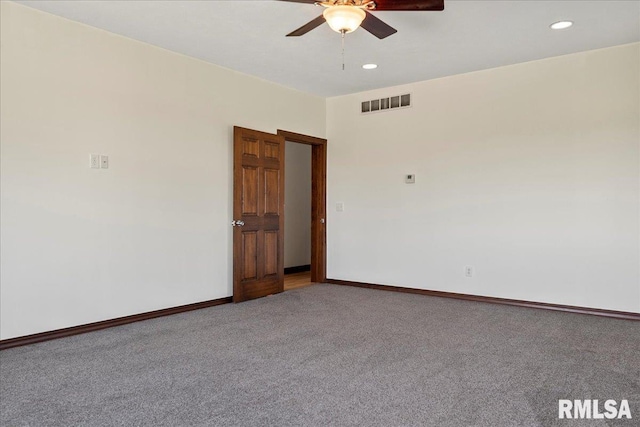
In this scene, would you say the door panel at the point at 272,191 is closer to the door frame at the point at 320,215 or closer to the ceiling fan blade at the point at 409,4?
the door frame at the point at 320,215

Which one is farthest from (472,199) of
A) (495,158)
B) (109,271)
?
(109,271)

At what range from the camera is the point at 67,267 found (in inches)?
146

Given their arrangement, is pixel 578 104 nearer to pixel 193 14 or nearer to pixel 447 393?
pixel 447 393

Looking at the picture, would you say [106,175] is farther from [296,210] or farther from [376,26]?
[296,210]

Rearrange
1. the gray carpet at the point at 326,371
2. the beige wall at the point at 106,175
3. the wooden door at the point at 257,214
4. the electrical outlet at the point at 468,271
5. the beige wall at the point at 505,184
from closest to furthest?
the gray carpet at the point at 326,371
the beige wall at the point at 106,175
the beige wall at the point at 505,184
the wooden door at the point at 257,214
the electrical outlet at the point at 468,271

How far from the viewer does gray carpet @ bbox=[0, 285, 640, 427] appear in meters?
2.26

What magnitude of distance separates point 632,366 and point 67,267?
14.4 feet

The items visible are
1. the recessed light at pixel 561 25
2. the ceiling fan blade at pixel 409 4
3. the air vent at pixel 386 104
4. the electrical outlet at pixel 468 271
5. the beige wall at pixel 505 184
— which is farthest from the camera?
the air vent at pixel 386 104

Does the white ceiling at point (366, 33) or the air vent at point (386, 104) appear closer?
the white ceiling at point (366, 33)

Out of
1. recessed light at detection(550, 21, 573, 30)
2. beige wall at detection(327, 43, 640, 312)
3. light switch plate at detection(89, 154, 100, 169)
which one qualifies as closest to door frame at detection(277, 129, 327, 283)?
beige wall at detection(327, 43, 640, 312)

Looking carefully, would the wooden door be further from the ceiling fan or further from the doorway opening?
the ceiling fan

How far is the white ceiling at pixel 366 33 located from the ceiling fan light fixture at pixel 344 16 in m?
0.70

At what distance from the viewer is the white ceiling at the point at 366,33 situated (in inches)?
136

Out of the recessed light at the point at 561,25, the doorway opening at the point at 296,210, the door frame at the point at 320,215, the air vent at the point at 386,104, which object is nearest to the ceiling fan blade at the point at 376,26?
the recessed light at the point at 561,25
